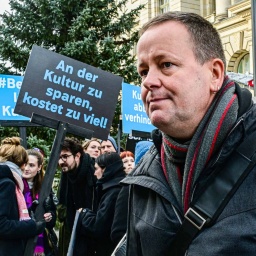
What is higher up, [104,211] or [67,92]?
[67,92]

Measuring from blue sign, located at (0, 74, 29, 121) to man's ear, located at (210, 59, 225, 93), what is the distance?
450 centimetres

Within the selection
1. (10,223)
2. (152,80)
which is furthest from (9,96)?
(152,80)

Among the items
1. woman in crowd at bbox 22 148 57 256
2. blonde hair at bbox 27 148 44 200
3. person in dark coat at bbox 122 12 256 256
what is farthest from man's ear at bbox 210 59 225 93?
blonde hair at bbox 27 148 44 200

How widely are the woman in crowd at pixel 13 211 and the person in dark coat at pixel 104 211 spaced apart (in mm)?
396

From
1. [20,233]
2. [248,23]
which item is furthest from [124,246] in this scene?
[248,23]

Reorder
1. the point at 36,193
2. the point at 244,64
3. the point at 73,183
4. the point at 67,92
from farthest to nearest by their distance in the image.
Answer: the point at 244,64 → the point at 36,193 → the point at 73,183 → the point at 67,92

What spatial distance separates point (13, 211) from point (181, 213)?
2.52 m

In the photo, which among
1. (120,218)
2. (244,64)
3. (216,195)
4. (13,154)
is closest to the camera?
(216,195)

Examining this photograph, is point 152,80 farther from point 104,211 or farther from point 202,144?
point 104,211

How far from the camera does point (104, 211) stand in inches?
140

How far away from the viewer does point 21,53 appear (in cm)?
1237

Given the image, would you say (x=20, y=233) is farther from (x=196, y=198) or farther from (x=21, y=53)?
(x=21, y=53)

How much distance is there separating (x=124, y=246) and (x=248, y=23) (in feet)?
59.4

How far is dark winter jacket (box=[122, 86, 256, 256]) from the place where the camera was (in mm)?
1030
